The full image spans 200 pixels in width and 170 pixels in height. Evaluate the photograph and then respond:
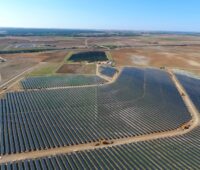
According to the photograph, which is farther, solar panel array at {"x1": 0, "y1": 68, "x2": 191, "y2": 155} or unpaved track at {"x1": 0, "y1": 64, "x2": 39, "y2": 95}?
unpaved track at {"x1": 0, "y1": 64, "x2": 39, "y2": 95}

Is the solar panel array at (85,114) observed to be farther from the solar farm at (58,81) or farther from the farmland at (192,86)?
the solar farm at (58,81)

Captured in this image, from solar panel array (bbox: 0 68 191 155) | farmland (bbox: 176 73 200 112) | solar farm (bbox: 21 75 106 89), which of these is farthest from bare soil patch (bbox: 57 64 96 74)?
farmland (bbox: 176 73 200 112)

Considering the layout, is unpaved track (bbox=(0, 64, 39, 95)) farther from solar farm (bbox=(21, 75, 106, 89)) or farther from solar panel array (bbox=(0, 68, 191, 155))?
solar panel array (bbox=(0, 68, 191, 155))

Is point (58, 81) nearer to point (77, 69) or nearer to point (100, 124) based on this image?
point (77, 69)

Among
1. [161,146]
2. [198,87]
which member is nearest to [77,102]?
[161,146]

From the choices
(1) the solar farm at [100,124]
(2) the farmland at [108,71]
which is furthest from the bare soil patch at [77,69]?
(1) the solar farm at [100,124]

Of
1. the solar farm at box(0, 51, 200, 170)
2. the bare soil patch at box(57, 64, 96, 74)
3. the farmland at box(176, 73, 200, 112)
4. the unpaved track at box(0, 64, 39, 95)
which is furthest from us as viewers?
the bare soil patch at box(57, 64, 96, 74)
